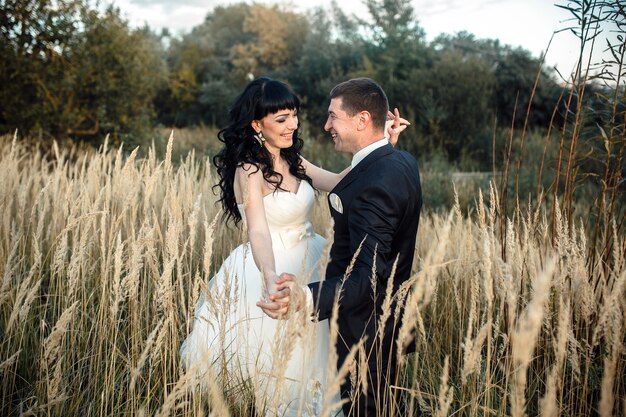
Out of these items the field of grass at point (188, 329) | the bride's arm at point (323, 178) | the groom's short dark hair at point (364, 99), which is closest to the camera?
the field of grass at point (188, 329)

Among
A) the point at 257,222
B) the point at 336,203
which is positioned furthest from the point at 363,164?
the point at 257,222

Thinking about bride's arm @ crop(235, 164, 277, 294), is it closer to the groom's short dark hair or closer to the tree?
the groom's short dark hair

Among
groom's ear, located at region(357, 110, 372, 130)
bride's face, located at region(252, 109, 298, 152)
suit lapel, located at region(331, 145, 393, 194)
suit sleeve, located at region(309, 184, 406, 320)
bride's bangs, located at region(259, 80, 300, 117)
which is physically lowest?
suit sleeve, located at region(309, 184, 406, 320)

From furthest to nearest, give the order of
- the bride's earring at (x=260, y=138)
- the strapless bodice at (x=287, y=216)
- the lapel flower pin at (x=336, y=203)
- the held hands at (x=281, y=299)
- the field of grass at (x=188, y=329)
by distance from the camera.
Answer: the bride's earring at (x=260, y=138)
the strapless bodice at (x=287, y=216)
the lapel flower pin at (x=336, y=203)
the held hands at (x=281, y=299)
the field of grass at (x=188, y=329)

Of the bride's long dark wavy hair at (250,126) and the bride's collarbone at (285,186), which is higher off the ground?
the bride's long dark wavy hair at (250,126)

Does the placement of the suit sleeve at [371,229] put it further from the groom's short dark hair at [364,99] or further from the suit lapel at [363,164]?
the groom's short dark hair at [364,99]

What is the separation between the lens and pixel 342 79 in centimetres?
1864

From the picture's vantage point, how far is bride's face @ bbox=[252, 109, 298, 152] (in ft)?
10.5

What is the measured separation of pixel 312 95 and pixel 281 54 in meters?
8.01

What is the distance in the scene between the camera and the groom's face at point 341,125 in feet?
8.50

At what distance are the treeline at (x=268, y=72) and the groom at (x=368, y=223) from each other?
0.76 metres

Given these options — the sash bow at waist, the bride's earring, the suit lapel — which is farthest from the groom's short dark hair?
the sash bow at waist

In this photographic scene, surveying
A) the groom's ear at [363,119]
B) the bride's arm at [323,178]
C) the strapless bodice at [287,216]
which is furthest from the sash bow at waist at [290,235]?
the groom's ear at [363,119]

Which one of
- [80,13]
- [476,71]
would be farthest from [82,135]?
[476,71]
